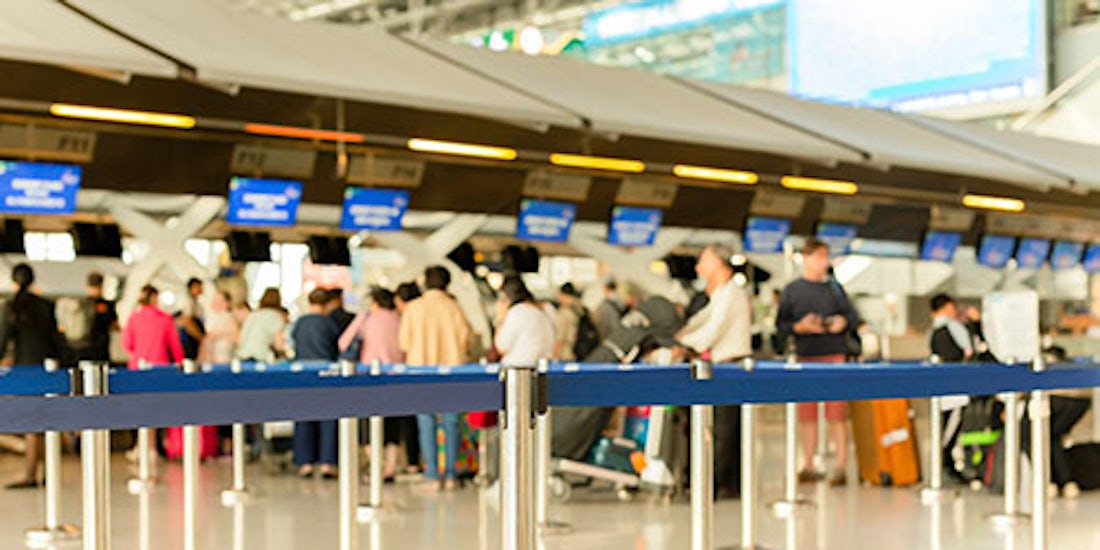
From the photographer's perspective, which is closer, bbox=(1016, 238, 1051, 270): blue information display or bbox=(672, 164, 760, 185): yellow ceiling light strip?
bbox=(672, 164, 760, 185): yellow ceiling light strip

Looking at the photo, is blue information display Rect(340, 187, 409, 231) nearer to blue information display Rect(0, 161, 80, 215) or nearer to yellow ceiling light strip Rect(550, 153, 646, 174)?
yellow ceiling light strip Rect(550, 153, 646, 174)

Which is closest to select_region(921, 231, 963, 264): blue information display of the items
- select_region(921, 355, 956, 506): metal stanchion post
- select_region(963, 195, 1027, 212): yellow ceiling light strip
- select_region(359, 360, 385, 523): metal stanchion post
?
select_region(963, 195, 1027, 212): yellow ceiling light strip

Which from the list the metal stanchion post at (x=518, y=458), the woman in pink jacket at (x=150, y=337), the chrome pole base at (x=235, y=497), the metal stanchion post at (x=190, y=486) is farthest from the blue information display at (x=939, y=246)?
the metal stanchion post at (x=518, y=458)

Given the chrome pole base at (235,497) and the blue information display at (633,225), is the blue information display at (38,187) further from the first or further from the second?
the blue information display at (633,225)

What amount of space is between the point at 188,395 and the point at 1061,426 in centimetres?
793

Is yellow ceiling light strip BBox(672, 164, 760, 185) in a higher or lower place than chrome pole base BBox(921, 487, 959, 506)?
higher

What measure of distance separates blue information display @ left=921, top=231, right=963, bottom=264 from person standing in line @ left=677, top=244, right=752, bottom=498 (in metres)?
11.8

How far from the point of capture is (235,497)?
11586 millimetres

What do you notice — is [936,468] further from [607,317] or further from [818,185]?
[818,185]

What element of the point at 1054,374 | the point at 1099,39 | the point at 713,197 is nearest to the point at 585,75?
the point at 713,197

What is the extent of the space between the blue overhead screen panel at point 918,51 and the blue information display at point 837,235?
301 inches

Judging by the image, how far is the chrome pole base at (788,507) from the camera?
10344 millimetres

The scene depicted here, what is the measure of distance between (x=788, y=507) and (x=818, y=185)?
10.2 metres

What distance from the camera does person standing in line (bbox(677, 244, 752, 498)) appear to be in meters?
11.1
